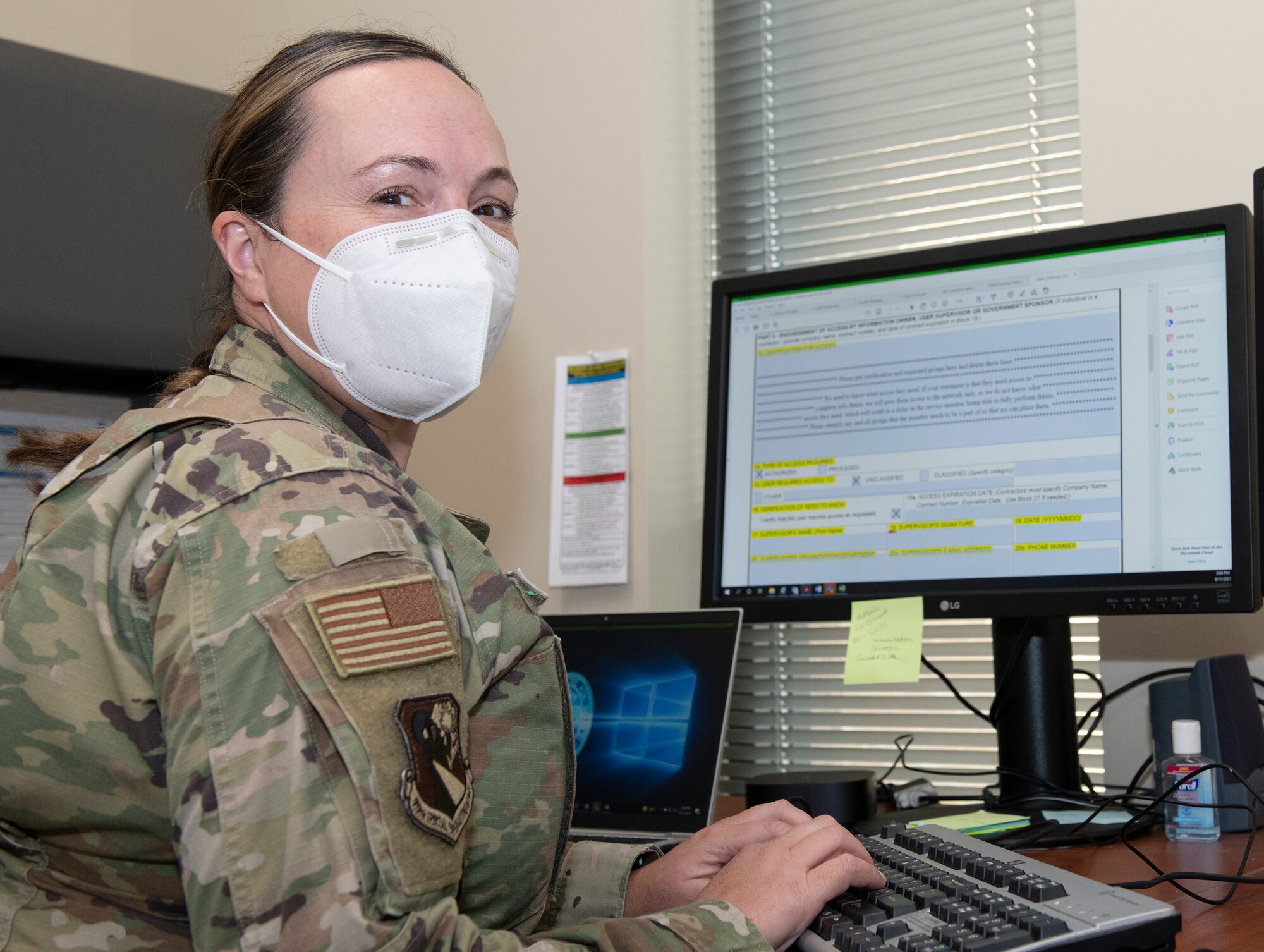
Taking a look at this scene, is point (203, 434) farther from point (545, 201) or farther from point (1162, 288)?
point (545, 201)

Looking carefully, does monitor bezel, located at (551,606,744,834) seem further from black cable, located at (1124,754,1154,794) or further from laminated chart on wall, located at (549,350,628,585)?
black cable, located at (1124,754,1154,794)

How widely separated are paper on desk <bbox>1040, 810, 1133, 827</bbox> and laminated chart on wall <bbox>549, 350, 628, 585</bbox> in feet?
2.20

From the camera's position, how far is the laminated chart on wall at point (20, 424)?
1.51 metres

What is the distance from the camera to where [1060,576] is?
3.74 feet

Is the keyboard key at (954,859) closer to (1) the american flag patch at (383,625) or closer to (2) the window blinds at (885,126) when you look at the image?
(1) the american flag patch at (383,625)

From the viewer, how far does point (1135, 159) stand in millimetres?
1304

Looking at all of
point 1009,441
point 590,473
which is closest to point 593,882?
point 1009,441

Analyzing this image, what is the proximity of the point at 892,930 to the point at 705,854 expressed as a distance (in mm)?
243

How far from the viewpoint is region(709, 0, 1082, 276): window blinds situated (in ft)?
5.43

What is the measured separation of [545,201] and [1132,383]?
926mm

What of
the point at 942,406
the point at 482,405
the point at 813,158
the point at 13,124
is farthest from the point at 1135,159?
the point at 13,124

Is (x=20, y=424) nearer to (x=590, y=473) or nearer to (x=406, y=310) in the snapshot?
(x=590, y=473)

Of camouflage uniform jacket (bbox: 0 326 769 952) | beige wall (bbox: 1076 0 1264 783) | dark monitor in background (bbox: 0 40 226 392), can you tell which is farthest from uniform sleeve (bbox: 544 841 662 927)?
dark monitor in background (bbox: 0 40 226 392)

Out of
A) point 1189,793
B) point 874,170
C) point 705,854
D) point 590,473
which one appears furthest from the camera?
point 874,170
